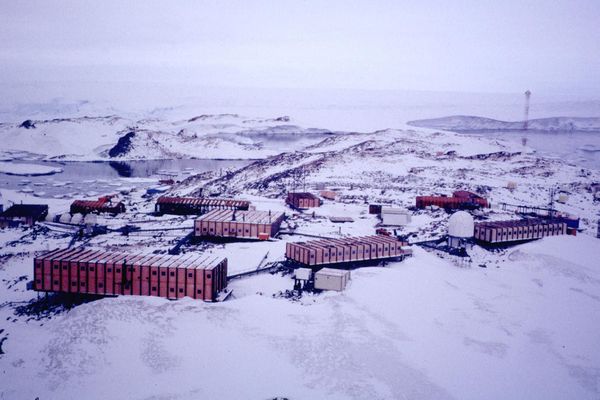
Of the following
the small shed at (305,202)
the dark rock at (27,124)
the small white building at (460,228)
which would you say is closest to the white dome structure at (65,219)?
the small shed at (305,202)

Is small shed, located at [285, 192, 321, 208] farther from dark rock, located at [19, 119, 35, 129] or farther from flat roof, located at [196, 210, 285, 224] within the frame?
dark rock, located at [19, 119, 35, 129]

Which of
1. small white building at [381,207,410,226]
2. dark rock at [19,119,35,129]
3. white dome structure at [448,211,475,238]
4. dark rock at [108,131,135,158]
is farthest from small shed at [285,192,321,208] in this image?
dark rock at [19,119,35,129]

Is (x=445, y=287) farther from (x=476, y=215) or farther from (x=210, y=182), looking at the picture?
(x=210, y=182)

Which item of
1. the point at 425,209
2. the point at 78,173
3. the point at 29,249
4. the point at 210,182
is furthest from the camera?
the point at 78,173

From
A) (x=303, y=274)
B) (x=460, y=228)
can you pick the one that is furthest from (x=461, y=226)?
(x=303, y=274)

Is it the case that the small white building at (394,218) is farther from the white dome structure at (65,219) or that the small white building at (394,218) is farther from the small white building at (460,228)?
the white dome structure at (65,219)

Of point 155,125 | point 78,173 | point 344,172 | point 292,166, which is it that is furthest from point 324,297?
point 155,125
